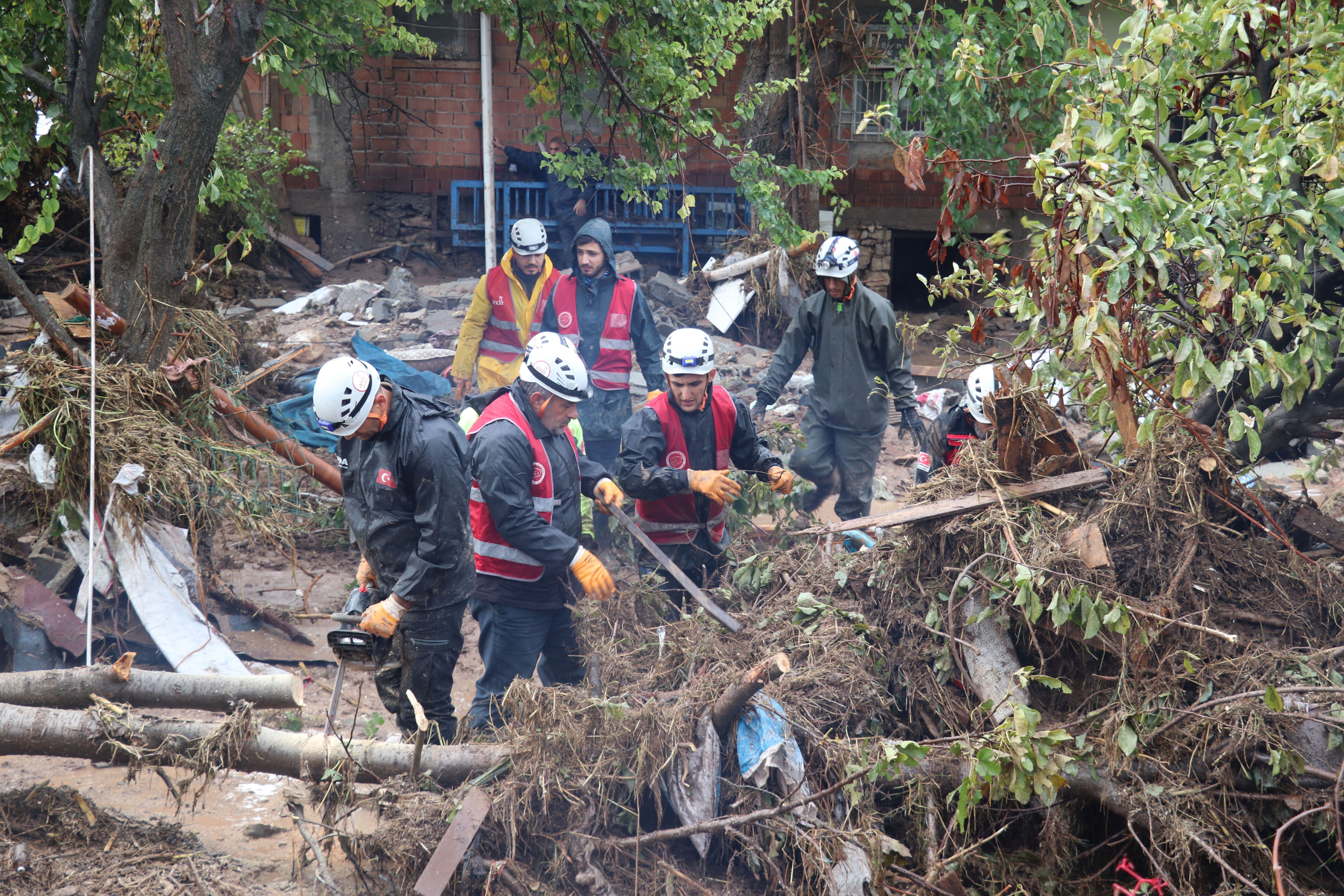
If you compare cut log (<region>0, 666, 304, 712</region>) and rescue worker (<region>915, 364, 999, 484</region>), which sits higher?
rescue worker (<region>915, 364, 999, 484</region>)

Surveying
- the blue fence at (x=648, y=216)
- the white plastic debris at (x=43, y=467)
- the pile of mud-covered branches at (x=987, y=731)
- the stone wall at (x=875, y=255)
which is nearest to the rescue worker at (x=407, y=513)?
the pile of mud-covered branches at (x=987, y=731)

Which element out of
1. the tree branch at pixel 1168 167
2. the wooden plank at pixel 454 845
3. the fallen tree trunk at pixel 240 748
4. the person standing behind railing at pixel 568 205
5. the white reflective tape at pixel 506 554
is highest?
the person standing behind railing at pixel 568 205

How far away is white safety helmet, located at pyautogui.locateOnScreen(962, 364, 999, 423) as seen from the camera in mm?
4957

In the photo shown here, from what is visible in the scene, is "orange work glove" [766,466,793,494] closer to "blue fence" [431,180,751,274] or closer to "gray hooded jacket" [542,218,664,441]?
"gray hooded jacket" [542,218,664,441]

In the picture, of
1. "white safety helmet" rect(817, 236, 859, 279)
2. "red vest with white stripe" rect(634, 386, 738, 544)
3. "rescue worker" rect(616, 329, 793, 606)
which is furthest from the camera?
"white safety helmet" rect(817, 236, 859, 279)

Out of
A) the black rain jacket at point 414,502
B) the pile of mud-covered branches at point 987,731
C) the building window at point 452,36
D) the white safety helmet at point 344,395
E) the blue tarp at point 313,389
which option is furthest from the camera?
the building window at point 452,36

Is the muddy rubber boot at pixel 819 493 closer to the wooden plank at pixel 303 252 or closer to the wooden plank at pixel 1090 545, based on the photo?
the wooden plank at pixel 1090 545

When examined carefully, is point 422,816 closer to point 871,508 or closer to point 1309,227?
point 1309,227

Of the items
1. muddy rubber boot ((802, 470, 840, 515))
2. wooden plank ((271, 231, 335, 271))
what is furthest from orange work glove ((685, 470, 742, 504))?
wooden plank ((271, 231, 335, 271))

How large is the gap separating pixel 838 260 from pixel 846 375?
2.42 ft

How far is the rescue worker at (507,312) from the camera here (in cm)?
656

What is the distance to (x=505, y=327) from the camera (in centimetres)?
664

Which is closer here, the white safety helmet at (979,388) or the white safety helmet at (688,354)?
the white safety helmet at (688,354)

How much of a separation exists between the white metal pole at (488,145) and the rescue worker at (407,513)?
645 cm
